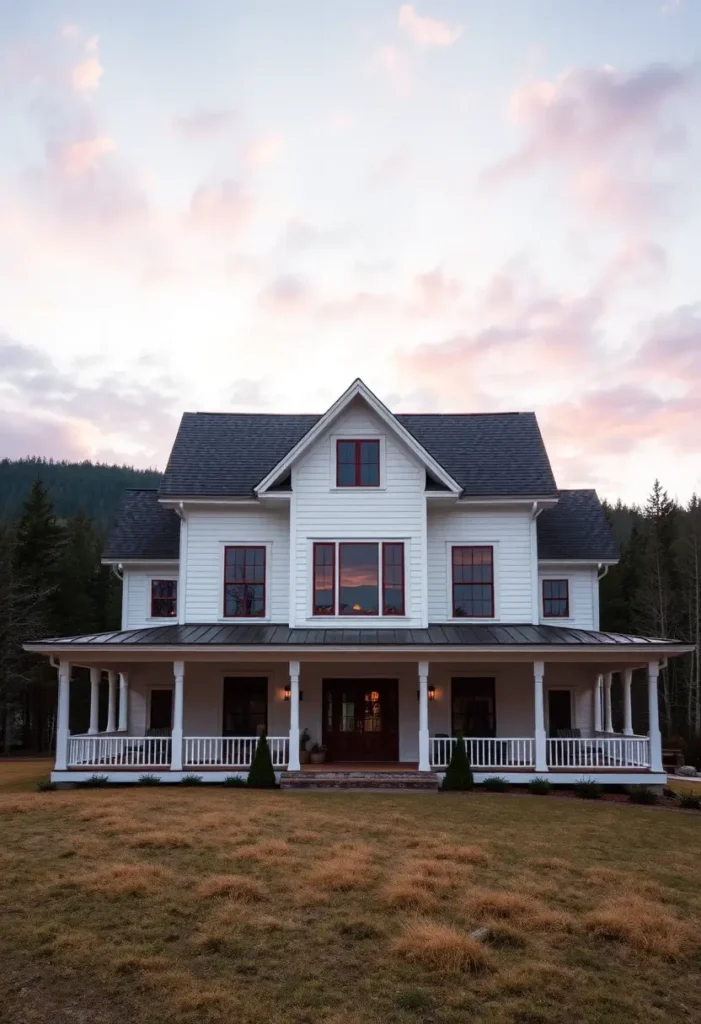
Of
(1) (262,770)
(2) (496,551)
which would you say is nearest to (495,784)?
(1) (262,770)

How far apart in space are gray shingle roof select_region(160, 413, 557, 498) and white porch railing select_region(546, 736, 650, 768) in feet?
21.9

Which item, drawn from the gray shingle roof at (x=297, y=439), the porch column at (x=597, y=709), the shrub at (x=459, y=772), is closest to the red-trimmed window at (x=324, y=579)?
the gray shingle roof at (x=297, y=439)

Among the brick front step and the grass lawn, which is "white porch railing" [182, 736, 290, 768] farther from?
the grass lawn

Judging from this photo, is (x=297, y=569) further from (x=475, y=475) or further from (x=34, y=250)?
(x=34, y=250)

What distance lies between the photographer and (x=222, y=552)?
2308 centimetres

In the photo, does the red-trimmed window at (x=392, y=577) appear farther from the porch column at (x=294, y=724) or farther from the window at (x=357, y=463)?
the porch column at (x=294, y=724)

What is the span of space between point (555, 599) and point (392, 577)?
603 cm

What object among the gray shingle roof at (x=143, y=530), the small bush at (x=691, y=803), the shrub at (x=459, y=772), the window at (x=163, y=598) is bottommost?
the small bush at (x=691, y=803)

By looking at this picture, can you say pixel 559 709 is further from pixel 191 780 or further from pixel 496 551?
pixel 191 780

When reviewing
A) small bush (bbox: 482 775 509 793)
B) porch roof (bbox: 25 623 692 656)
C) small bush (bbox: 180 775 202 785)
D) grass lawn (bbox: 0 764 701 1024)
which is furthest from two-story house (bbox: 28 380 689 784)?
grass lawn (bbox: 0 764 701 1024)

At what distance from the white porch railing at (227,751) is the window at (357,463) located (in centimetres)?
700

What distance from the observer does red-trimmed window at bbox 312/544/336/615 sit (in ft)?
72.5

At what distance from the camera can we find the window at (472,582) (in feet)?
74.7

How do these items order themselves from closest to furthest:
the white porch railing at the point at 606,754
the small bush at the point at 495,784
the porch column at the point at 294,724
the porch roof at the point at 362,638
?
the small bush at the point at 495,784
the porch roof at the point at 362,638
the porch column at the point at 294,724
the white porch railing at the point at 606,754
